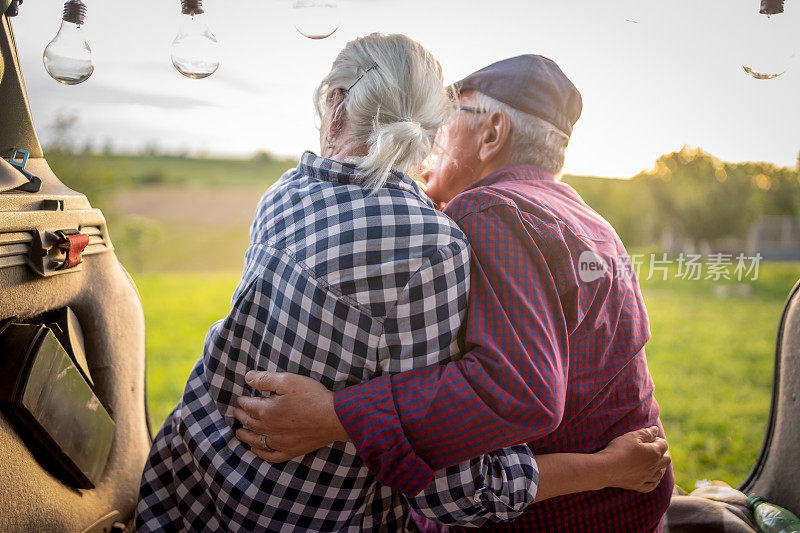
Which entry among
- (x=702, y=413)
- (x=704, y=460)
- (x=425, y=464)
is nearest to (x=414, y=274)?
(x=425, y=464)

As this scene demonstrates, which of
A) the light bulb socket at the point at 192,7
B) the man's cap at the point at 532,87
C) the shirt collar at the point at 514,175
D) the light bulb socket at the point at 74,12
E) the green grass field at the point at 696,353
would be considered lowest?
the green grass field at the point at 696,353

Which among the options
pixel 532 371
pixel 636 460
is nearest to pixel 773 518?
pixel 636 460

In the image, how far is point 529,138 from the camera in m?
1.66

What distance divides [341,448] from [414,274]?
41cm

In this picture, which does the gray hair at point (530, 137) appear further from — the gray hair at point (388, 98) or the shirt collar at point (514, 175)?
the gray hair at point (388, 98)

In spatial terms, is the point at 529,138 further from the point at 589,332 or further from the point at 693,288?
the point at 693,288

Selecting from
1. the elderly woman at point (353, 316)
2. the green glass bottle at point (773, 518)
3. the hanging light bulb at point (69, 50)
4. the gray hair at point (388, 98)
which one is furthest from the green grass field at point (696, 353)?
the hanging light bulb at point (69, 50)

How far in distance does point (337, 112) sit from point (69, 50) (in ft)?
2.56

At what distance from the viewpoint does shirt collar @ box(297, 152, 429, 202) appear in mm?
1324

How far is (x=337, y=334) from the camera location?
1244 mm

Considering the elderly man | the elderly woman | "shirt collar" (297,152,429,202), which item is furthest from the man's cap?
"shirt collar" (297,152,429,202)

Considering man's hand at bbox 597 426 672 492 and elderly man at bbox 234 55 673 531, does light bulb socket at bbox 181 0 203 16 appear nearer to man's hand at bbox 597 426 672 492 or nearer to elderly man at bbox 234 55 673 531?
elderly man at bbox 234 55 673 531

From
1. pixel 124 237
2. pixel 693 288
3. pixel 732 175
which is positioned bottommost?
pixel 124 237

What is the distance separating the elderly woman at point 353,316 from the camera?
1.24 m
